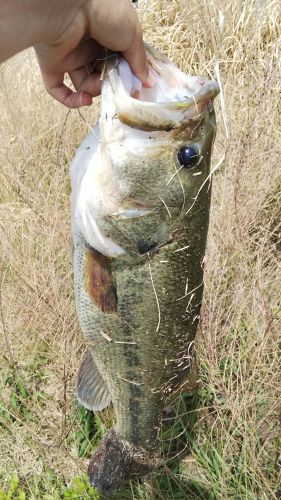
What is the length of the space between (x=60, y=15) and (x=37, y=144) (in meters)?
3.27

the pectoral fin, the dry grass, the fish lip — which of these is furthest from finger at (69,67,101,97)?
the pectoral fin

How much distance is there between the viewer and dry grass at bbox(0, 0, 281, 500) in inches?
109

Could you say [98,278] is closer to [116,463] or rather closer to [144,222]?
[144,222]

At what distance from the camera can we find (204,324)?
121 inches

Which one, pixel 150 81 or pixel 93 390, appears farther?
pixel 93 390

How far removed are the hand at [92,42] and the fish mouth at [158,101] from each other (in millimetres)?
44

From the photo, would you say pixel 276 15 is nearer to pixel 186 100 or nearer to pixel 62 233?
pixel 62 233

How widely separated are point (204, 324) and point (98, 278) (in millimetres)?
1154

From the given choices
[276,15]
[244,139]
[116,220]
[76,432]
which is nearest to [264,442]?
[76,432]

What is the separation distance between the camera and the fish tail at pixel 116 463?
2.47 metres

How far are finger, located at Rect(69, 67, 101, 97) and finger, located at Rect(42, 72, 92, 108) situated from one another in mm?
25

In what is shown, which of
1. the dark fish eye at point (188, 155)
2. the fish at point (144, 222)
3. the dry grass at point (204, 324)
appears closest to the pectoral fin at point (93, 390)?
the fish at point (144, 222)

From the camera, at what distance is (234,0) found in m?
5.67

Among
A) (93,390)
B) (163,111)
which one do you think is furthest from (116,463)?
(163,111)
